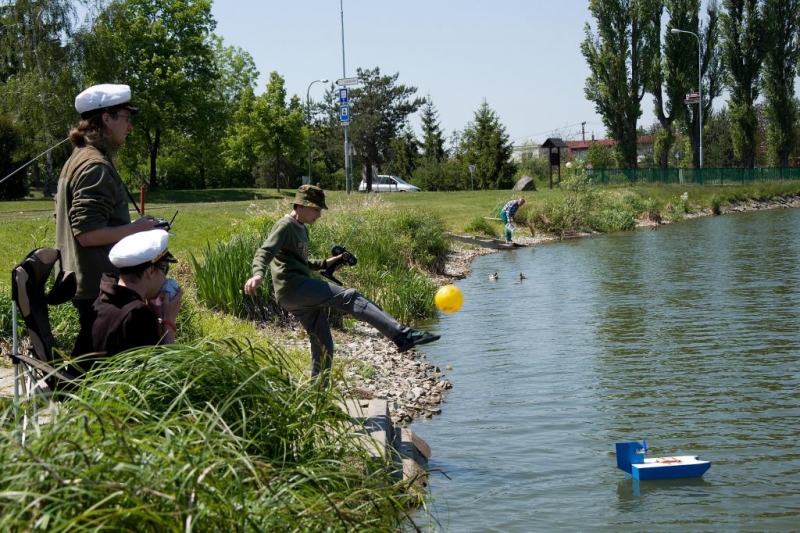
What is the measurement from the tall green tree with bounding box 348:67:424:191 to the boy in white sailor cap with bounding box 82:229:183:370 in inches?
2236

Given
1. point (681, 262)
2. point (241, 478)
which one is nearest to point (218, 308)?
point (241, 478)

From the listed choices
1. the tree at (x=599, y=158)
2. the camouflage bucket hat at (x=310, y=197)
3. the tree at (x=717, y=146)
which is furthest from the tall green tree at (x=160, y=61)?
the tree at (x=717, y=146)

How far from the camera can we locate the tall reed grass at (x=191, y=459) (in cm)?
293

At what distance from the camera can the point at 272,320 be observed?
12.4 meters

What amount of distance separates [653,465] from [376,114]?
57.7 metres

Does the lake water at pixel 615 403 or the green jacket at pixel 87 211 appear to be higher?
the green jacket at pixel 87 211

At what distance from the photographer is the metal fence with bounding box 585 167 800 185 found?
51.0 metres

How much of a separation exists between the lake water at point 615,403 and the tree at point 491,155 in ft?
119

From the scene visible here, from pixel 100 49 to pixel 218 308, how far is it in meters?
28.9

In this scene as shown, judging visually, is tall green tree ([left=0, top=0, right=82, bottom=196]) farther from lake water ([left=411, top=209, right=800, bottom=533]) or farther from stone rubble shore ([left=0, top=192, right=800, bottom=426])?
stone rubble shore ([left=0, top=192, right=800, bottom=426])

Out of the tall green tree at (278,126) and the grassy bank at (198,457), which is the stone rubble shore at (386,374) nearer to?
the grassy bank at (198,457)

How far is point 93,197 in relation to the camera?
504cm

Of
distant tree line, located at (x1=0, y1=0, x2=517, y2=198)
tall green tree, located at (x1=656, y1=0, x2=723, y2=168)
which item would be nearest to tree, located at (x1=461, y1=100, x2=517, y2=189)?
distant tree line, located at (x1=0, y1=0, x2=517, y2=198)

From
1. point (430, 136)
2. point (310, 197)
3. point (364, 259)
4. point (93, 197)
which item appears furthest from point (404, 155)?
point (93, 197)
